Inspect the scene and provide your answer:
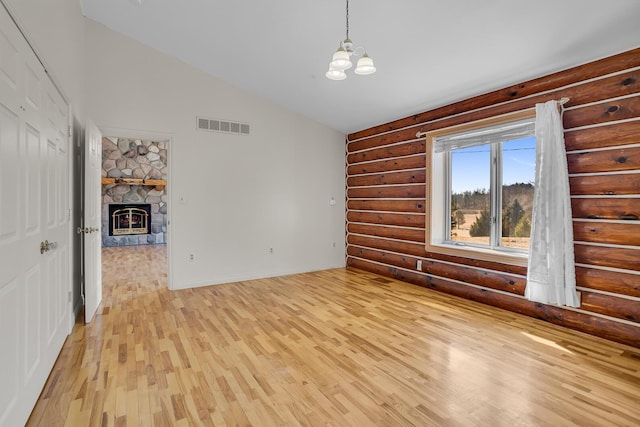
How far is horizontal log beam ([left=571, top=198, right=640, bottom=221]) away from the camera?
275 cm

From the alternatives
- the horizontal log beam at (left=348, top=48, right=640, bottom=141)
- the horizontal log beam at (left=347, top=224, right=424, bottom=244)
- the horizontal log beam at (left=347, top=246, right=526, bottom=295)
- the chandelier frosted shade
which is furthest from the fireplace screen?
the chandelier frosted shade

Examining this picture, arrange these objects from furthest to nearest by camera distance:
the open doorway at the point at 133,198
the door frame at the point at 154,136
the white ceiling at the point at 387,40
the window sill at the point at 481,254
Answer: the open doorway at the point at 133,198 → the door frame at the point at 154,136 → the window sill at the point at 481,254 → the white ceiling at the point at 387,40

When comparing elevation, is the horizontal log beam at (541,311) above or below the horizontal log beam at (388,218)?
below

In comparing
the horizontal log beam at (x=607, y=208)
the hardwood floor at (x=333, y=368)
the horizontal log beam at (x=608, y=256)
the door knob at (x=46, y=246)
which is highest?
the horizontal log beam at (x=607, y=208)

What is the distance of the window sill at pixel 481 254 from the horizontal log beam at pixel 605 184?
0.84 meters

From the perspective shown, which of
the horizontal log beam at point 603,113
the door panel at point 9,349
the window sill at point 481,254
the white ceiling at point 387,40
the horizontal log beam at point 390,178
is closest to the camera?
the door panel at point 9,349

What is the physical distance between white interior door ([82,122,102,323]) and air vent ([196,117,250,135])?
1297 millimetres

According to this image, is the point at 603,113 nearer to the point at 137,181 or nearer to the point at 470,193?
the point at 470,193

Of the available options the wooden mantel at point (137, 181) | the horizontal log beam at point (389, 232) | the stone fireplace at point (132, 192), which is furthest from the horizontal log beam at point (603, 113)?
the wooden mantel at point (137, 181)

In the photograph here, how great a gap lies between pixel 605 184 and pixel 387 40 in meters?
2.36

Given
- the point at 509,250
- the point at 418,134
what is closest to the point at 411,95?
the point at 418,134

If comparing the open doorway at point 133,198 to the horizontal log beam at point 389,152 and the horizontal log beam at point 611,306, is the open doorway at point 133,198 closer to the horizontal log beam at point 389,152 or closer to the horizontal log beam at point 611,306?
the horizontal log beam at point 389,152

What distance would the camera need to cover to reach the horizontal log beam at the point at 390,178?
185 inches

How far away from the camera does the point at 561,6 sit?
2.43 metres
